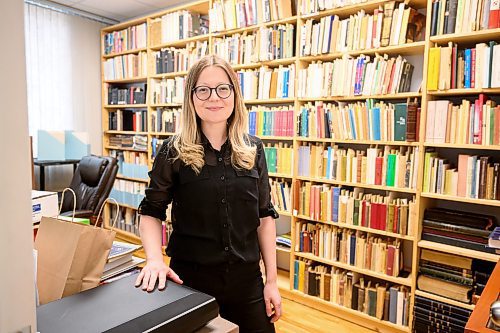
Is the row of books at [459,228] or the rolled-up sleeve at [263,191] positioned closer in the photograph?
the rolled-up sleeve at [263,191]

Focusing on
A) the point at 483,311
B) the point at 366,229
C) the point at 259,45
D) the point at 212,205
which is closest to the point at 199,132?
the point at 212,205

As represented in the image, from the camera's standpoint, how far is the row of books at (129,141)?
14.4 feet

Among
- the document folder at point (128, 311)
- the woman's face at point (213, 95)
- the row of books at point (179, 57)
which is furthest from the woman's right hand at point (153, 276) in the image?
the row of books at point (179, 57)

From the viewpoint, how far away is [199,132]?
134 centimetres

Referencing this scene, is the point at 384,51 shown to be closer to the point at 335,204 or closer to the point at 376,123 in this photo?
the point at 376,123

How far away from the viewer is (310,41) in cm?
290

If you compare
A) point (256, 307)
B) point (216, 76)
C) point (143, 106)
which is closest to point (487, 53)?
point (216, 76)

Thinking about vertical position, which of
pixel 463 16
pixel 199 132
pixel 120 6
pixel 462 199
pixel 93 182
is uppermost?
pixel 120 6

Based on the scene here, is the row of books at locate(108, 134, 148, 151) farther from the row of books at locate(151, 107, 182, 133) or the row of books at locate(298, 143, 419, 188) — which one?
the row of books at locate(298, 143, 419, 188)

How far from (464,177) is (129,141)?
143 inches

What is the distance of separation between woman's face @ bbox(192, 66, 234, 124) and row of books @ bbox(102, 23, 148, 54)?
11.0 feet

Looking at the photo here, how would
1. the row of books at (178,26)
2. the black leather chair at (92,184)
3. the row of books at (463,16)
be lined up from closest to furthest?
1. the row of books at (463,16)
2. the black leather chair at (92,184)
3. the row of books at (178,26)

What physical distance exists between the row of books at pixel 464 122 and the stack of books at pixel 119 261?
198 centimetres

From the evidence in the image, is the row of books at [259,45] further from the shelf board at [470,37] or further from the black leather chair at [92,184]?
the black leather chair at [92,184]
